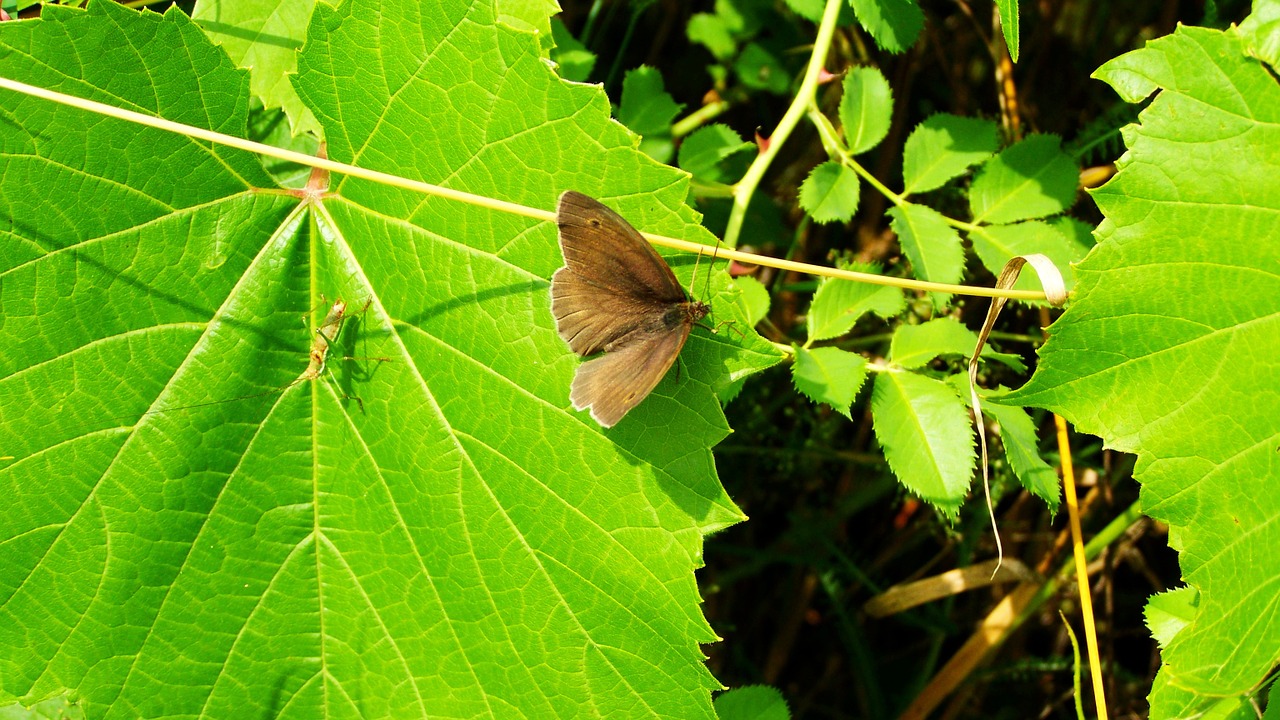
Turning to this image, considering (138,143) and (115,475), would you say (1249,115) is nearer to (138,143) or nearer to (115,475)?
(138,143)

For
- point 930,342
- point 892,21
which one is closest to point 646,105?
point 892,21

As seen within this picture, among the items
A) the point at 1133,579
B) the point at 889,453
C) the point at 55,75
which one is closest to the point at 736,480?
the point at 889,453

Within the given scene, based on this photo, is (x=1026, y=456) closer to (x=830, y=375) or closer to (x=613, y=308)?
(x=830, y=375)

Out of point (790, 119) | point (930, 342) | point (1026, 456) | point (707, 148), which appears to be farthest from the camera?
point (707, 148)

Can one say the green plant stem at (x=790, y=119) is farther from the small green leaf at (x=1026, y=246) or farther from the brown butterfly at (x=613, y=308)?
the small green leaf at (x=1026, y=246)

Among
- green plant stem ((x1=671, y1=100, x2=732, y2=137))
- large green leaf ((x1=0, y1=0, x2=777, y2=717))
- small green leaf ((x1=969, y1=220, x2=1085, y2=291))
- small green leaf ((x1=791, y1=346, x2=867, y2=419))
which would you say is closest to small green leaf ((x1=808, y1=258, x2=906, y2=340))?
small green leaf ((x1=791, y1=346, x2=867, y2=419))

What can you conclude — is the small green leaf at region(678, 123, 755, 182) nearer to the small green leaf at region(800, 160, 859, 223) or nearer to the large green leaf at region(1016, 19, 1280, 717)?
the small green leaf at region(800, 160, 859, 223)
